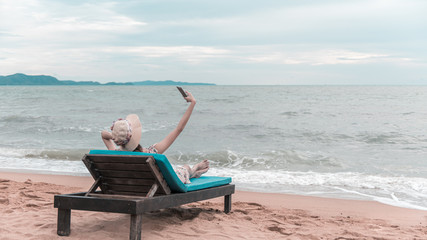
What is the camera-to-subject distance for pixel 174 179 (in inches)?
168

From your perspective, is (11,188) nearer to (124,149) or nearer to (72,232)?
(72,232)

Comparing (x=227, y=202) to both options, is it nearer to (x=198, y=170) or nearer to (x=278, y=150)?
(x=198, y=170)

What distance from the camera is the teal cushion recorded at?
4.02m

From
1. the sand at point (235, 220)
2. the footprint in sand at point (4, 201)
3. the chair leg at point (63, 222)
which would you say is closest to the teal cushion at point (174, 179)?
the sand at point (235, 220)

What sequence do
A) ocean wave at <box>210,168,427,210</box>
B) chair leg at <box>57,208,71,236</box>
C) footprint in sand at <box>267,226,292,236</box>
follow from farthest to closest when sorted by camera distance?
A: 1. ocean wave at <box>210,168,427,210</box>
2. footprint in sand at <box>267,226,292,236</box>
3. chair leg at <box>57,208,71,236</box>

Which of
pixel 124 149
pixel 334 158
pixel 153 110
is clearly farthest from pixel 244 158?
pixel 153 110

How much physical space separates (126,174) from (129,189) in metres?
0.20

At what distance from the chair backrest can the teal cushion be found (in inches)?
2.2

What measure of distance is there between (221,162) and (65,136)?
25.8ft

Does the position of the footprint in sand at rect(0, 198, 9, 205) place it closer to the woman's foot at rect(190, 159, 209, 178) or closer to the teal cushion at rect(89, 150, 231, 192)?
the teal cushion at rect(89, 150, 231, 192)

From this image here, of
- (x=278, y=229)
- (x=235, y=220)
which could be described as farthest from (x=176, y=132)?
(x=278, y=229)

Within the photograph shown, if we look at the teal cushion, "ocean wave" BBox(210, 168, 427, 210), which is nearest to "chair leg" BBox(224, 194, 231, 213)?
the teal cushion

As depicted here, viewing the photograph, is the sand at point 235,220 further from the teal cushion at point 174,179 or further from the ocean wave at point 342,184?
the ocean wave at point 342,184

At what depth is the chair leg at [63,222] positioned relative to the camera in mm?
4285
